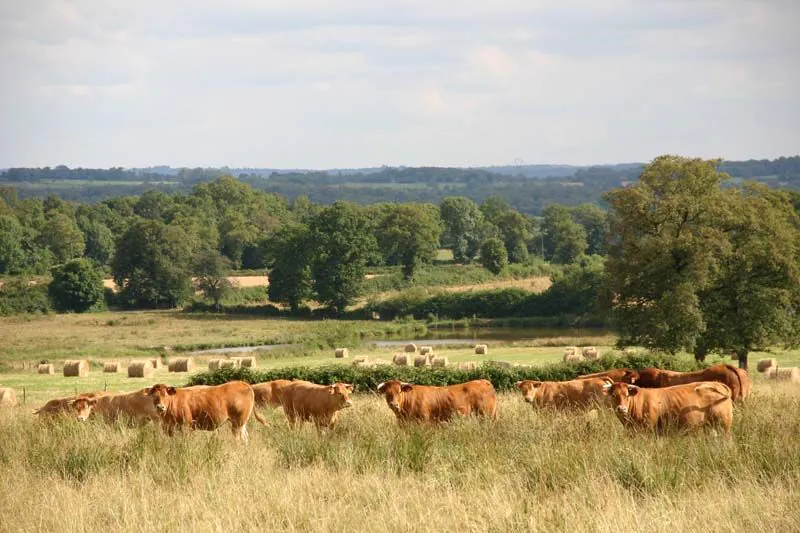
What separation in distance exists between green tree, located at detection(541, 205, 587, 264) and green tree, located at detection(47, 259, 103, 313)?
58120mm

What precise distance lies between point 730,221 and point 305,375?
61.0 feet

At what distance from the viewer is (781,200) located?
1725 inches

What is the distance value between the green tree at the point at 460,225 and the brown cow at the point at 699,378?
11171 cm

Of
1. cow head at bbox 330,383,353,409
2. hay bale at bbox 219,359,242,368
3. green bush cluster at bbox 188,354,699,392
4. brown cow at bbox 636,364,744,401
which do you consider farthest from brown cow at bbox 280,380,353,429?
hay bale at bbox 219,359,242,368

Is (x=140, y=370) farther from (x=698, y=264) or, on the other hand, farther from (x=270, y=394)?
(x=270, y=394)

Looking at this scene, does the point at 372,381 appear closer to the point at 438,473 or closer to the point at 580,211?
the point at 438,473

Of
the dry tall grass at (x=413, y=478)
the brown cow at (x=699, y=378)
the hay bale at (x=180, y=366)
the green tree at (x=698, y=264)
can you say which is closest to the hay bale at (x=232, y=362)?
the hay bale at (x=180, y=366)

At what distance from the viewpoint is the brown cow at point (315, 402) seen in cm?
1576

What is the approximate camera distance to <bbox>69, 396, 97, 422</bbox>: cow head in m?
15.7

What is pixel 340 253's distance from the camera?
90.4m

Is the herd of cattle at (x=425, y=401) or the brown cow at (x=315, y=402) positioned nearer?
the herd of cattle at (x=425, y=401)

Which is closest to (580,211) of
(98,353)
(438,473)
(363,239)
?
(363,239)

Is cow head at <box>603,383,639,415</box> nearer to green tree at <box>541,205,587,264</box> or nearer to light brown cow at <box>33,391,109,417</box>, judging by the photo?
light brown cow at <box>33,391,109,417</box>

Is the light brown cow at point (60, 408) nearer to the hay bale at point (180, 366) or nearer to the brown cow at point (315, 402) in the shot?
the brown cow at point (315, 402)
